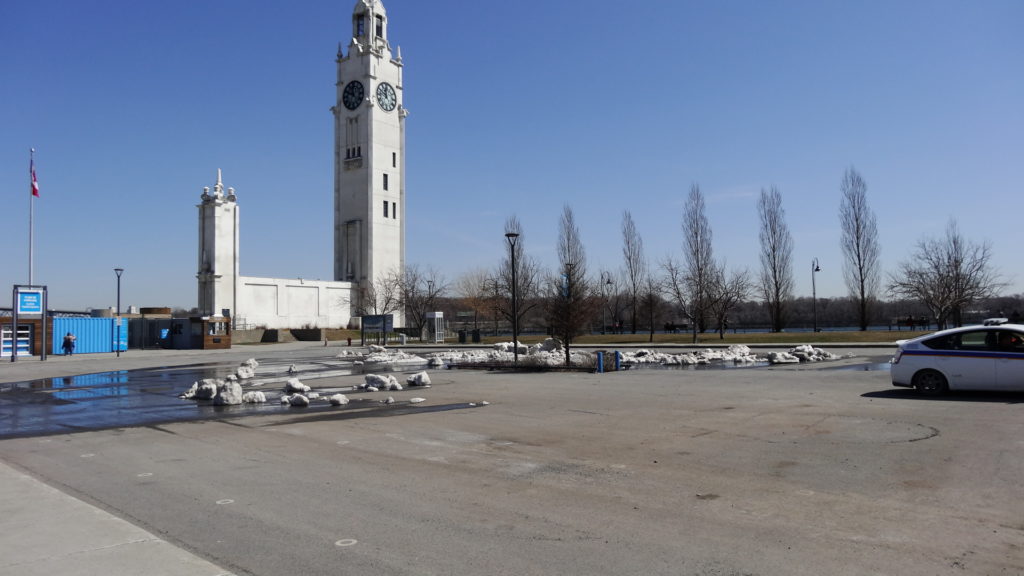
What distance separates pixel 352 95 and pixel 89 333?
185 feet

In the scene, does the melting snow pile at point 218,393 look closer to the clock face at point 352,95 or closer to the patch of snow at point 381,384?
the patch of snow at point 381,384

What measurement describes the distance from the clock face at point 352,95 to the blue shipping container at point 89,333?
5260cm

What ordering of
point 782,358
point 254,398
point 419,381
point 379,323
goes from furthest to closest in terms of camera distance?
point 379,323 < point 782,358 < point 419,381 < point 254,398

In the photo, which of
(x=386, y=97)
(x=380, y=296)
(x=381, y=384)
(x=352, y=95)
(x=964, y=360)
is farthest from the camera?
(x=386, y=97)

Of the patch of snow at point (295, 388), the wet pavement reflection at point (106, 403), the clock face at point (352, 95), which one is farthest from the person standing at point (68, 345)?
the clock face at point (352, 95)

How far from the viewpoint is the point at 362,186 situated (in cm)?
9669

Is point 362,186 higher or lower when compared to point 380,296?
higher

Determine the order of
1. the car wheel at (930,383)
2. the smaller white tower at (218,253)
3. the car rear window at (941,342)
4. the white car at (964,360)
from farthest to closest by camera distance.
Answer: the smaller white tower at (218,253) < the car wheel at (930,383) < the car rear window at (941,342) < the white car at (964,360)

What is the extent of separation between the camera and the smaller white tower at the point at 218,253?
8094 cm

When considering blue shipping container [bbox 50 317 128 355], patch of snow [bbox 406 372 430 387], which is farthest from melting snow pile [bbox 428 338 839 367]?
blue shipping container [bbox 50 317 128 355]

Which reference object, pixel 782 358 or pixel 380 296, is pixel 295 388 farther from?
pixel 380 296

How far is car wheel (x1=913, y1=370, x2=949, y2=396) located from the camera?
46.8 feet

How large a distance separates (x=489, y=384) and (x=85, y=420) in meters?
10.2

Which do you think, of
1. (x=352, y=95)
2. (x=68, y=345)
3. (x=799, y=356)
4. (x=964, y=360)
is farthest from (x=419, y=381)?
(x=352, y=95)
